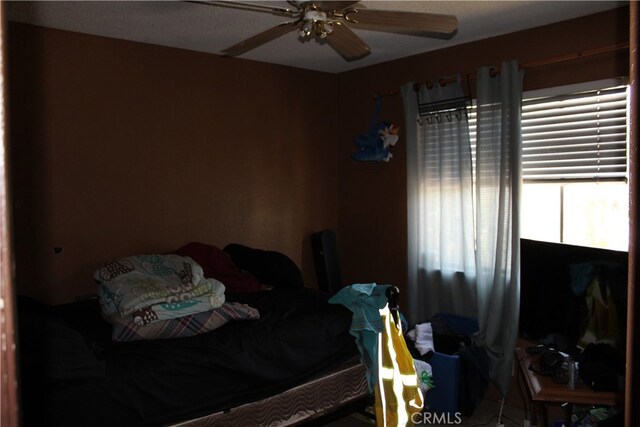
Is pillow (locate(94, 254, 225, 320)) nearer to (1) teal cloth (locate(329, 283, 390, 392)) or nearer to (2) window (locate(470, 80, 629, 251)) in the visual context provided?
(1) teal cloth (locate(329, 283, 390, 392))

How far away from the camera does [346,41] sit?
101 inches

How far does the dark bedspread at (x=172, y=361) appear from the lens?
2.02 m

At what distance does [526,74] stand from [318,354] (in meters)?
2.33

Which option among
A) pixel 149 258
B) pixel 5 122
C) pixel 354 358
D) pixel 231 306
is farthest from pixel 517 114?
pixel 5 122

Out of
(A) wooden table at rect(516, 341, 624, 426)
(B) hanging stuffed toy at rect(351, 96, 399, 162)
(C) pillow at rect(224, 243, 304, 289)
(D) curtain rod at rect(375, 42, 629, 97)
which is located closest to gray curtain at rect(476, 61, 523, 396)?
(D) curtain rod at rect(375, 42, 629, 97)

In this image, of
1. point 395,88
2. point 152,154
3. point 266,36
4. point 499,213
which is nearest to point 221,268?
point 152,154

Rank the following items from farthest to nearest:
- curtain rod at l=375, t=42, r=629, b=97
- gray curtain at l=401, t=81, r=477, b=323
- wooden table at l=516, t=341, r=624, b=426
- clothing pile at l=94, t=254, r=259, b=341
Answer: gray curtain at l=401, t=81, r=477, b=323 < curtain rod at l=375, t=42, r=629, b=97 < clothing pile at l=94, t=254, r=259, b=341 < wooden table at l=516, t=341, r=624, b=426

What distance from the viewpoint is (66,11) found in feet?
9.95

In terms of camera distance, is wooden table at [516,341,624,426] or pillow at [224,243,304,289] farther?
pillow at [224,243,304,289]

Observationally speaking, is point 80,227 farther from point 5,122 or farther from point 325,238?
point 5,122

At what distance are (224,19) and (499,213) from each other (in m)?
2.20

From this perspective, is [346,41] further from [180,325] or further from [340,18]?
[180,325]

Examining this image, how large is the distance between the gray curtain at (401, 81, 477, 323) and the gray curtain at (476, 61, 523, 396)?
0.17 meters

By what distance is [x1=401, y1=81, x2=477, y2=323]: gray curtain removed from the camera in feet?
12.6
